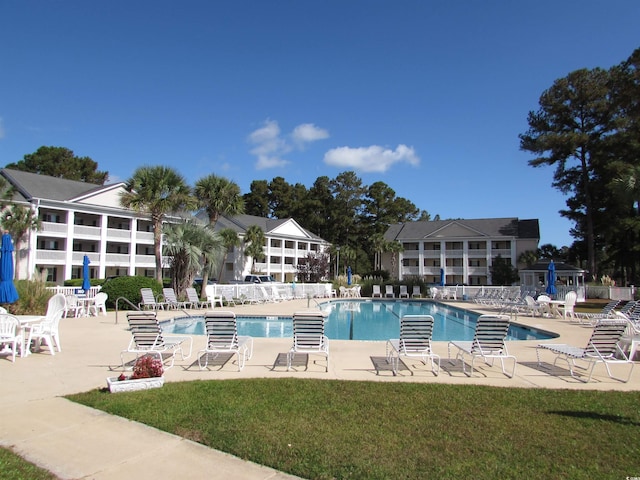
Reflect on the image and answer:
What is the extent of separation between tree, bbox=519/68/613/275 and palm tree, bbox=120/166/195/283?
34.2 meters

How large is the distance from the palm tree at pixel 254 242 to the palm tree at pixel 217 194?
52.3 feet

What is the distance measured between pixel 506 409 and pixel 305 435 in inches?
111

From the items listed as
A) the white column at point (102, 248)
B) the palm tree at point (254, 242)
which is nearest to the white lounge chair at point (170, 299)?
the white column at point (102, 248)

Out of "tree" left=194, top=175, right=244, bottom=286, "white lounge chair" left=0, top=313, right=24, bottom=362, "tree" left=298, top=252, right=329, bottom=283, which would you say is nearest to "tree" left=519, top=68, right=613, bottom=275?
"tree" left=298, top=252, right=329, bottom=283

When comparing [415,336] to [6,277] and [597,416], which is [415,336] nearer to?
[597,416]

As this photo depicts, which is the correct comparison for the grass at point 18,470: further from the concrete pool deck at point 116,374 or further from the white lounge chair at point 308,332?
the white lounge chair at point 308,332

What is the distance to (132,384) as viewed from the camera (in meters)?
6.19

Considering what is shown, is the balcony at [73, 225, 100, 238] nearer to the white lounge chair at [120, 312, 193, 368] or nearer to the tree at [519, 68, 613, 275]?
the white lounge chair at [120, 312, 193, 368]

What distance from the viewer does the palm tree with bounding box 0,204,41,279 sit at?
2900 centimetres

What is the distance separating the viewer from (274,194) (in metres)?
70.0

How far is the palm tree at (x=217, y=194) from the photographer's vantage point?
91.4ft

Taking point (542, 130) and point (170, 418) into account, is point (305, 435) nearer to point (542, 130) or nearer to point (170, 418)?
point (170, 418)

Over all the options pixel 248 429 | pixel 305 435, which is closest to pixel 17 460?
pixel 248 429

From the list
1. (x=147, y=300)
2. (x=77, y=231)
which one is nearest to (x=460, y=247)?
(x=77, y=231)
